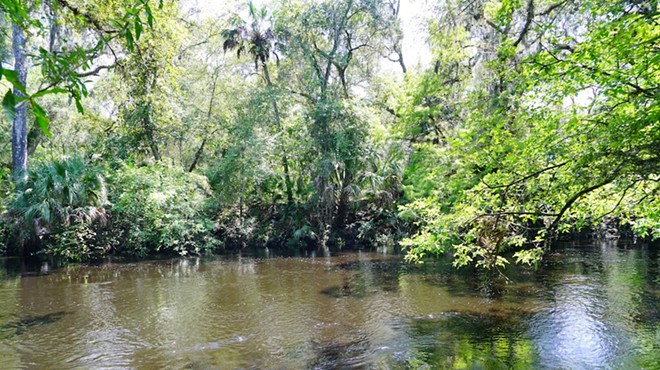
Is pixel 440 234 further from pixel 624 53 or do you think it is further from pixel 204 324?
pixel 204 324

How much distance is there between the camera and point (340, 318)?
873cm

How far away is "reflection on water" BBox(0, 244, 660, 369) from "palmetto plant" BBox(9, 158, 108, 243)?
94.7 inches

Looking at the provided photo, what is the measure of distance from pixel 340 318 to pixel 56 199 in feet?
40.3

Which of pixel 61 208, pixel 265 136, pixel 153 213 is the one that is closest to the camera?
pixel 61 208

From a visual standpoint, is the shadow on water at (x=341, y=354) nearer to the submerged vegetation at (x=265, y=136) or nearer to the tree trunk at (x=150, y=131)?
the submerged vegetation at (x=265, y=136)

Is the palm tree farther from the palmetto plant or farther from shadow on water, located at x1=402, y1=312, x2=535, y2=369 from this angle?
shadow on water, located at x1=402, y1=312, x2=535, y2=369

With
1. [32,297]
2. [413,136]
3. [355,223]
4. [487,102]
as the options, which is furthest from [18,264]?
[487,102]

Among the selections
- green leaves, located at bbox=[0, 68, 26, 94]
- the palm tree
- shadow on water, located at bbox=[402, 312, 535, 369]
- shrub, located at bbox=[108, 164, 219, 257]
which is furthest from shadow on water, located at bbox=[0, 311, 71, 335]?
the palm tree

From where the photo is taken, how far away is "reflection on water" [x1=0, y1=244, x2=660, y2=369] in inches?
263

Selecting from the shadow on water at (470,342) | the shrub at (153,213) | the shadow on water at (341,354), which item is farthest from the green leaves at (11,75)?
the shrub at (153,213)

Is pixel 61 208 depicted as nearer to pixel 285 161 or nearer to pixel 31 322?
pixel 31 322

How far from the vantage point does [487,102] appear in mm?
7430

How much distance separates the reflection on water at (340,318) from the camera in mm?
6680

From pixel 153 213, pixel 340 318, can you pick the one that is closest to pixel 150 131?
pixel 153 213
